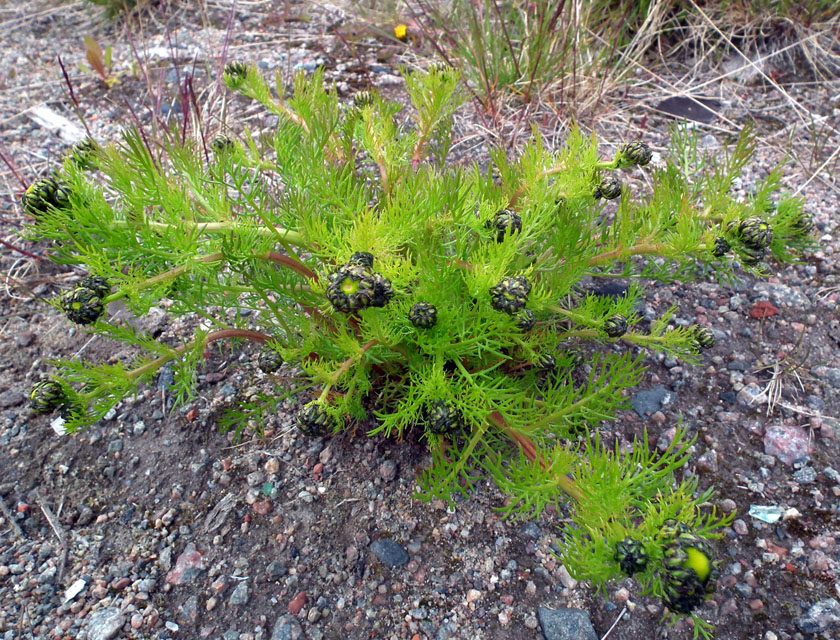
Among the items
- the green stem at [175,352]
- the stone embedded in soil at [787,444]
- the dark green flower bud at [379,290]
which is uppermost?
the dark green flower bud at [379,290]

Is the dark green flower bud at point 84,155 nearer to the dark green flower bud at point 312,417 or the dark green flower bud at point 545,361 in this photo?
the dark green flower bud at point 312,417

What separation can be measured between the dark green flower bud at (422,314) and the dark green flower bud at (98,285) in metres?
0.71

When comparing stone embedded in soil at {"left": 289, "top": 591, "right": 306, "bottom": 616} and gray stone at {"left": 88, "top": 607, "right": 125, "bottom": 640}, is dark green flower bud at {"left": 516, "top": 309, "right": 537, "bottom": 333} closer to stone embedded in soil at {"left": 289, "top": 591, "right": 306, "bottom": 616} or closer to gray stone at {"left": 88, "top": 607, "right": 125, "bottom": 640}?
stone embedded in soil at {"left": 289, "top": 591, "right": 306, "bottom": 616}

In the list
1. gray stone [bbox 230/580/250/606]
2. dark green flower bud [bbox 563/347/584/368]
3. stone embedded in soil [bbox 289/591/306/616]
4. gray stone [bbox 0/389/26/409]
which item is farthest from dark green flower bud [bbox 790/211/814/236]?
gray stone [bbox 0/389/26/409]

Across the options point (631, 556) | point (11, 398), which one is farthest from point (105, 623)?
point (631, 556)

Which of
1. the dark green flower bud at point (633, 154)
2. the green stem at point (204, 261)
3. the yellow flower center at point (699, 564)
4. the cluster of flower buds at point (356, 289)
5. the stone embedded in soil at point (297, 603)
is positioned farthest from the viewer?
the dark green flower bud at point (633, 154)

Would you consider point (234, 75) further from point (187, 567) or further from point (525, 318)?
point (187, 567)

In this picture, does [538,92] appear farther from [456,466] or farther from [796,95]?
[456,466]

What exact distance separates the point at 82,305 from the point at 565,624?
1422 mm

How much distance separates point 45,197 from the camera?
1391 mm

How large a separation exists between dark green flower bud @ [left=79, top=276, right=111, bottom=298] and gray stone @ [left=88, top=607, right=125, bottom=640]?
0.85 meters

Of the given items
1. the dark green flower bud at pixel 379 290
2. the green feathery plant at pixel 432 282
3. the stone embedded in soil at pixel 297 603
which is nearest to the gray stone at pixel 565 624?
the green feathery plant at pixel 432 282

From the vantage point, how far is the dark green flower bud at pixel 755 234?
145cm

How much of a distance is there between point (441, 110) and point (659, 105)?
6.21 feet
